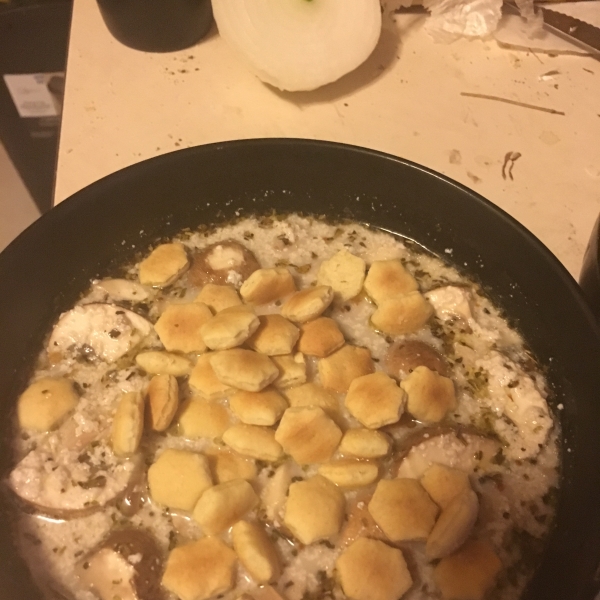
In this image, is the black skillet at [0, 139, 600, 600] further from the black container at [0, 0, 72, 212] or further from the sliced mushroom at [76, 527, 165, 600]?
the black container at [0, 0, 72, 212]

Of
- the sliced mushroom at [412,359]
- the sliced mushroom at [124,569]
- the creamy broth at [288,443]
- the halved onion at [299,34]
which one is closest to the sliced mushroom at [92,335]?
the creamy broth at [288,443]

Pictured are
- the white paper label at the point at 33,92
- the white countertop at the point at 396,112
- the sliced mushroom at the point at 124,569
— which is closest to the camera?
the sliced mushroom at the point at 124,569

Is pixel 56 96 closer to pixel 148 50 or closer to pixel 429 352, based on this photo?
pixel 148 50

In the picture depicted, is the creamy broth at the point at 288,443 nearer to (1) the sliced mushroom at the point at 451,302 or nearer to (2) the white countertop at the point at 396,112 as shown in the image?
(1) the sliced mushroom at the point at 451,302

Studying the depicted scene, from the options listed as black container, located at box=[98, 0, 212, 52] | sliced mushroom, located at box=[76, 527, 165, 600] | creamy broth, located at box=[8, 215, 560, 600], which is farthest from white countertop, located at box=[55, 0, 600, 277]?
sliced mushroom, located at box=[76, 527, 165, 600]

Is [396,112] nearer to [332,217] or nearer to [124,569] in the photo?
[332,217]

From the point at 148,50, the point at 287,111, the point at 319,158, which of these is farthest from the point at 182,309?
the point at 148,50

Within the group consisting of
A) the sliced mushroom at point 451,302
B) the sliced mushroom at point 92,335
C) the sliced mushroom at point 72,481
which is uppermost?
the sliced mushroom at point 451,302
